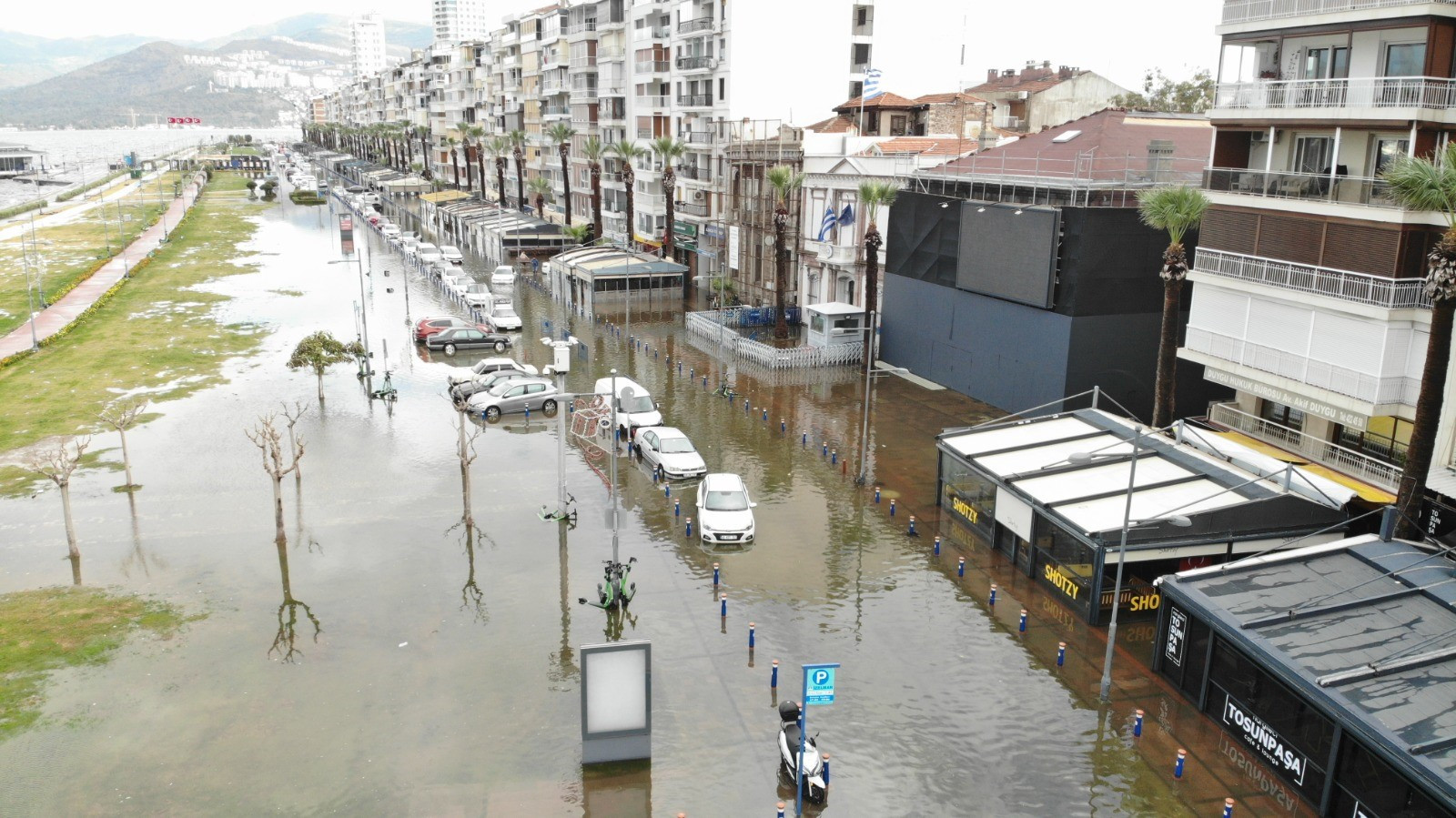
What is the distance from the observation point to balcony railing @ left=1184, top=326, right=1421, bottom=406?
25.0 meters

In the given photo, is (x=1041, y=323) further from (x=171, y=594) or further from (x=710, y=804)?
(x=171, y=594)

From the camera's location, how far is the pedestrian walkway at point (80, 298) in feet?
175

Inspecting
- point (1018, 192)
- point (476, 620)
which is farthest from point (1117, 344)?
point (476, 620)

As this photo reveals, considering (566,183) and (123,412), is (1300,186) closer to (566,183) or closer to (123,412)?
(123,412)

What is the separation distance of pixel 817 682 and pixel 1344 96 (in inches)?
882

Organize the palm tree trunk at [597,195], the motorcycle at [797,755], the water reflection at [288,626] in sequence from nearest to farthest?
the motorcycle at [797,755], the water reflection at [288,626], the palm tree trunk at [597,195]

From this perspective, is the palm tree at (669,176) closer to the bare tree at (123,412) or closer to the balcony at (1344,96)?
the bare tree at (123,412)

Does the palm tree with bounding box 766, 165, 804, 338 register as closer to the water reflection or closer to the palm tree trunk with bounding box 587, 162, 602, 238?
the palm tree trunk with bounding box 587, 162, 602, 238

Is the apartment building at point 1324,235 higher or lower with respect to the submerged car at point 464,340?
higher

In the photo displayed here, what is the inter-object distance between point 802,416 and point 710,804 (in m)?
25.8

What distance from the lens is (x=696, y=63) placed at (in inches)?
2817

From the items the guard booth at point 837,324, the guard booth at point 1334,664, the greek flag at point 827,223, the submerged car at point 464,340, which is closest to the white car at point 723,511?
the guard booth at point 1334,664

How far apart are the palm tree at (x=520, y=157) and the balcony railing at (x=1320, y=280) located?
273 feet

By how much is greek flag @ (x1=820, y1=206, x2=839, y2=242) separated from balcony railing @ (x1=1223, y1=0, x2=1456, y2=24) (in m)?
26.1
